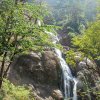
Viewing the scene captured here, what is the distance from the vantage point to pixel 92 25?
59.1 feet

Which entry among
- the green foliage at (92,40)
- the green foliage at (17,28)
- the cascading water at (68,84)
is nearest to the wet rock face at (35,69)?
the cascading water at (68,84)

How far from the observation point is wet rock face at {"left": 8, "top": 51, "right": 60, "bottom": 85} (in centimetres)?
2611

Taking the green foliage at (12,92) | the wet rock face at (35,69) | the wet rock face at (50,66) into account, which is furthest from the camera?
the wet rock face at (50,66)

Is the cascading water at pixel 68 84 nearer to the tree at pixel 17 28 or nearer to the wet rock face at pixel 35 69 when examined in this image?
the wet rock face at pixel 35 69

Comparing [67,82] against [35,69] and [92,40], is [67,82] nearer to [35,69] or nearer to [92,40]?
[35,69]

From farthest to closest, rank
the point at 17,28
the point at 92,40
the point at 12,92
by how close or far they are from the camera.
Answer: the point at 12,92 → the point at 92,40 → the point at 17,28

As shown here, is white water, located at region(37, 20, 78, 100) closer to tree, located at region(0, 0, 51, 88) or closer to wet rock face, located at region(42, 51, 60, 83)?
wet rock face, located at region(42, 51, 60, 83)

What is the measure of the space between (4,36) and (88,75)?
17180 mm

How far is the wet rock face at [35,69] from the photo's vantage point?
1028 inches

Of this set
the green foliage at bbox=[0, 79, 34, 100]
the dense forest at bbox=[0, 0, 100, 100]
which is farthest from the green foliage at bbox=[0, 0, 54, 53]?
the green foliage at bbox=[0, 79, 34, 100]

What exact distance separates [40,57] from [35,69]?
1738mm

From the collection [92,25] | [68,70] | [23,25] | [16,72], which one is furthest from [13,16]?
[68,70]

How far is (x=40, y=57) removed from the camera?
27875mm

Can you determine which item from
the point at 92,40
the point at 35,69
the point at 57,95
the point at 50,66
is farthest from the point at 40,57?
the point at 92,40
